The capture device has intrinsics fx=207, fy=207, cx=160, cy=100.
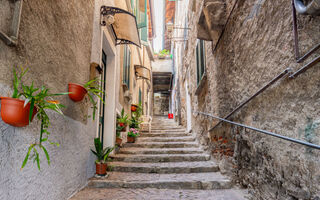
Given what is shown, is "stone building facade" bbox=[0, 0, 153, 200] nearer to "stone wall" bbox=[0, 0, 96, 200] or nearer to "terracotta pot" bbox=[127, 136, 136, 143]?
"stone wall" bbox=[0, 0, 96, 200]

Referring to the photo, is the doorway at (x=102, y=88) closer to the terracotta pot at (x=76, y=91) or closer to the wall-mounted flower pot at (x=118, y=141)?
the wall-mounted flower pot at (x=118, y=141)

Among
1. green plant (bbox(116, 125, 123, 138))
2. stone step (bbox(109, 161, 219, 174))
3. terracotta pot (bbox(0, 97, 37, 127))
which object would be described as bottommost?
stone step (bbox(109, 161, 219, 174))

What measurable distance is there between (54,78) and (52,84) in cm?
8

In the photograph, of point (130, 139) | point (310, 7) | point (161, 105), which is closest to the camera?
point (310, 7)

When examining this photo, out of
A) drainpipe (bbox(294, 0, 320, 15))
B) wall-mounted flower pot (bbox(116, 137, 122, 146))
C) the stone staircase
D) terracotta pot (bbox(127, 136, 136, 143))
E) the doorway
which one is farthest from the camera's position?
terracotta pot (bbox(127, 136, 136, 143))

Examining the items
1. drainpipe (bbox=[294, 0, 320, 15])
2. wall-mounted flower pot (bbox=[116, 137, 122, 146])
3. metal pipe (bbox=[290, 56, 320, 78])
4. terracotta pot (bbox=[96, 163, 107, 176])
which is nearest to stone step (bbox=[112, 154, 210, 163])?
wall-mounted flower pot (bbox=[116, 137, 122, 146])

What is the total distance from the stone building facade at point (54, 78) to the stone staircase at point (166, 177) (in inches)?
19.2

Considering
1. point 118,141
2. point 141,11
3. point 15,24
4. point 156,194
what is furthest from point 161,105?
point 15,24

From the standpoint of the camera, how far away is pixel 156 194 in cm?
270

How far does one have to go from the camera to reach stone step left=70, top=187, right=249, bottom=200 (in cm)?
254

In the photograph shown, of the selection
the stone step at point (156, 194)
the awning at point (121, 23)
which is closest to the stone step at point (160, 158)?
the stone step at point (156, 194)

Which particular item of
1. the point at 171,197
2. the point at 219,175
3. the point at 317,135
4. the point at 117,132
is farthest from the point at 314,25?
the point at 117,132

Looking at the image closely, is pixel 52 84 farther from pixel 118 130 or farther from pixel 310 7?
pixel 118 130

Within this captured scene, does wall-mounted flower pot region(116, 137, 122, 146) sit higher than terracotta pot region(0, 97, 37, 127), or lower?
lower
